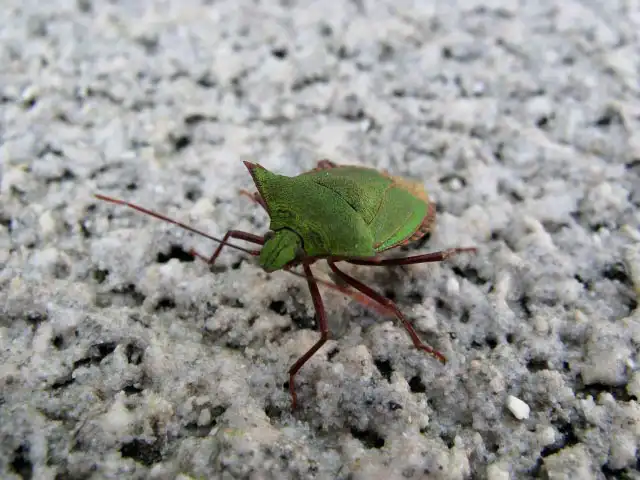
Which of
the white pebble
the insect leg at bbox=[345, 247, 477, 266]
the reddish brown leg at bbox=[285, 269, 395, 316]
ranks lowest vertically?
the white pebble

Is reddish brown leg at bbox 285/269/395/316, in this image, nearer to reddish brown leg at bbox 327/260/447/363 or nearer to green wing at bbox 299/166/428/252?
reddish brown leg at bbox 327/260/447/363

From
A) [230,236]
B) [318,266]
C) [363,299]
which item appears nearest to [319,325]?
[363,299]

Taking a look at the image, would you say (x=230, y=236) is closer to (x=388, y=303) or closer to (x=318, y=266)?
(x=318, y=266)

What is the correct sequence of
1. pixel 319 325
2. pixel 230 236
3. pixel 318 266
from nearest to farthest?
pixel 319 325, pixel 230 236, pixel 318 266

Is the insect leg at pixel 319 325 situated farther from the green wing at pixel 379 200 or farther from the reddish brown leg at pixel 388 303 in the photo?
the green wing at pixel 379 200

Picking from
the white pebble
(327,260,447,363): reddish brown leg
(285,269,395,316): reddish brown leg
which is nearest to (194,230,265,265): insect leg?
(285,269,395,316): reddish brown leg

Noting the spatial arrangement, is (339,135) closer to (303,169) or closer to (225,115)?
(303,169)
